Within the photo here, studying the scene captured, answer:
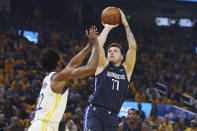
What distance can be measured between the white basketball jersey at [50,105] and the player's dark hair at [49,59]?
0.33ft

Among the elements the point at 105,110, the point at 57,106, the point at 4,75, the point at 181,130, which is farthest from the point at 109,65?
the point at 4,75

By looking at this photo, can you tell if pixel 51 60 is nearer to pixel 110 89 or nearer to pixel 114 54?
pixel 110 89

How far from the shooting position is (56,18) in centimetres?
2884

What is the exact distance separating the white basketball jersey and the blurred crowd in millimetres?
5956

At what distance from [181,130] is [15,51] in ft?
26.2

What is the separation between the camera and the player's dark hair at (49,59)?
16.4ft

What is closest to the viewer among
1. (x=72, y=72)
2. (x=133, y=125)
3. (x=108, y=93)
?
(x=72, y=72)

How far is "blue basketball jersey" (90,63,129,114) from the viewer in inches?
239

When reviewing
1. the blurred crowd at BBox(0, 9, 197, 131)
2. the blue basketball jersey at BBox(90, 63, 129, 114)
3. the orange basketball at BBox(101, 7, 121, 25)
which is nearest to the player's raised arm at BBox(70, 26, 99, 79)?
the blue basketball jersey at BBox(90, 63, 129, 114)

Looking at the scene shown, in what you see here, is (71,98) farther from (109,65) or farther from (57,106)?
(57,106)

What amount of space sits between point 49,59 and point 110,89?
1.36m

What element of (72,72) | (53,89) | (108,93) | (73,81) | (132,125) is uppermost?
(72,72)

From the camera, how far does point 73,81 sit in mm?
17141

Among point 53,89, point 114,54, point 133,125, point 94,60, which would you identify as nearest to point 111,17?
point 114,54
